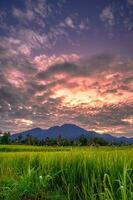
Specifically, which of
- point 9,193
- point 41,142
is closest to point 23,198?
point 9,193

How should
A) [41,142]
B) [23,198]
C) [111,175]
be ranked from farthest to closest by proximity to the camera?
[41,142]
[23,198]
[111,175]

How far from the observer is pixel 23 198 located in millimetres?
5328

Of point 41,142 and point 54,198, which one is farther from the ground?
point 41,142

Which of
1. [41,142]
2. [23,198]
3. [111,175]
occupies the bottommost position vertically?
[23,198]

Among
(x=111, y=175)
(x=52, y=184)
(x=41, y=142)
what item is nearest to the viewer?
(x=111, y=175)

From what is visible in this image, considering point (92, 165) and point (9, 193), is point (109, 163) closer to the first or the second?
point (92, 165)

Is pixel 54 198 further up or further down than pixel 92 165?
further down

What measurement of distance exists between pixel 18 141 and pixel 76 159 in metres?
78.7

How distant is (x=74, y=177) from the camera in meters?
5.80

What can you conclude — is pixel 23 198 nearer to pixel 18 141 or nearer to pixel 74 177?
pixel 74 177

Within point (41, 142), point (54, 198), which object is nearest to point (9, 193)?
point (54, 198)

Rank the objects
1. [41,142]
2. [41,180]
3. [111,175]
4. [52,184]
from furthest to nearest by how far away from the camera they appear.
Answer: [41,142], [52,184], [41,180], [111,175]

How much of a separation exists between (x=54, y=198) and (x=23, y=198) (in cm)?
56

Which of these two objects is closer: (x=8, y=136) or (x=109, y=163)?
(x=109, y=163)
